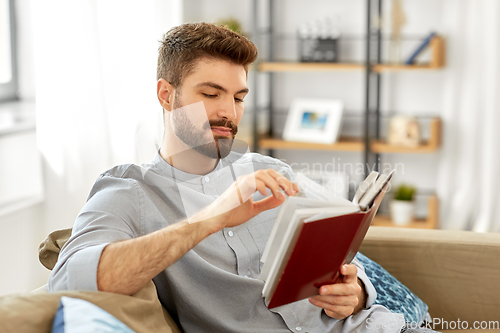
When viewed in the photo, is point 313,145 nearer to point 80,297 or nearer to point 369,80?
point 369,80

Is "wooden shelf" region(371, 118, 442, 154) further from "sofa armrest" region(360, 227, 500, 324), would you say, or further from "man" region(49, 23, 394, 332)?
"man" region(49, 23, 394, 332)

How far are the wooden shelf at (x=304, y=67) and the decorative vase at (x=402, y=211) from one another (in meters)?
0.76

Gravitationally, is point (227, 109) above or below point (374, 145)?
above

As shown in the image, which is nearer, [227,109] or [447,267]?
[227,109]

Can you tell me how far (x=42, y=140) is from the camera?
1.93 metres

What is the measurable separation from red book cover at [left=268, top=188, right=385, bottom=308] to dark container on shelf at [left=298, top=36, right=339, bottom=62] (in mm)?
2168

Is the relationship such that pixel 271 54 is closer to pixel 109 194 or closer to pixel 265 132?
pixel 265 132

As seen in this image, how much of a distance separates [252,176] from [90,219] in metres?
0.31

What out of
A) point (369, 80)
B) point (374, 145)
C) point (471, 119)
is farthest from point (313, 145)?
point (471, 119)

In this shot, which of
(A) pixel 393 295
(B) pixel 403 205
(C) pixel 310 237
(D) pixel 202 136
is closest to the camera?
(C) pixel 310 237

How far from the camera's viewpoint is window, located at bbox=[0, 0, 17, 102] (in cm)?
211

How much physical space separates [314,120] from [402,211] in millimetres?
700

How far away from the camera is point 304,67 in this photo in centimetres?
289

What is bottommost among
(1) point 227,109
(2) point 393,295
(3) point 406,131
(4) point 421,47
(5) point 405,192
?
(5) point 405,192
